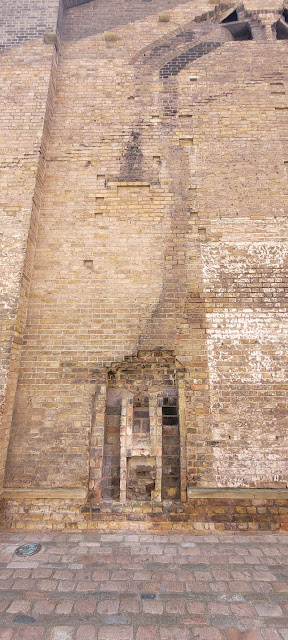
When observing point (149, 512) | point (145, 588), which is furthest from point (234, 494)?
point (145, 588)

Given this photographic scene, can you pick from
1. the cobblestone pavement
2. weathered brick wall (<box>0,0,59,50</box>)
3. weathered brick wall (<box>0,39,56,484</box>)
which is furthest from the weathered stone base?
weathered brick wall (<box>0,0,59,50</box>)

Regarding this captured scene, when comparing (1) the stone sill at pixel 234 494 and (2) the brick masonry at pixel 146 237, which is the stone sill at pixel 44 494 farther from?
(1) the stone sill at pixel 234 494

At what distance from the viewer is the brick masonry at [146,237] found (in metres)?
4.12

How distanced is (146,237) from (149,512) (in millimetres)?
3579

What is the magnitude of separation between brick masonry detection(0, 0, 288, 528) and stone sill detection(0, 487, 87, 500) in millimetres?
65

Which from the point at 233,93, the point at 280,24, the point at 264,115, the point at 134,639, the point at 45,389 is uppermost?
the point at 280,24

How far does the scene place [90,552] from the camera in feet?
10.9

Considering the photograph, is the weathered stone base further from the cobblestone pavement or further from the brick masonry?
the cobblestone pavement

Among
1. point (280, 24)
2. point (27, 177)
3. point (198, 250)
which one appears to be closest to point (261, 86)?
point (280, 24)

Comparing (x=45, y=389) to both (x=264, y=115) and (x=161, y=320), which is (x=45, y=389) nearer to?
(x=161, y=320)

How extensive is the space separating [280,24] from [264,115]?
2.40m

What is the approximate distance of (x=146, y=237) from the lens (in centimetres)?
501

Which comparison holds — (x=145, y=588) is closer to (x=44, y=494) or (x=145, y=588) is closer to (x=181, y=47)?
(x=44, y=494)

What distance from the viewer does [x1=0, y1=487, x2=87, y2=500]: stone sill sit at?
12.8 ft
